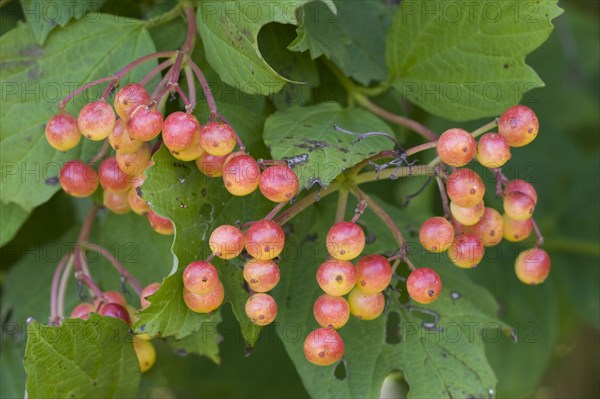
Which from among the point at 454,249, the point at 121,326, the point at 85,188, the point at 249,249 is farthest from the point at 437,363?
the point at 85,188

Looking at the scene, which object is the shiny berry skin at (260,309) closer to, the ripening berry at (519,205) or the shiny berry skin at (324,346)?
the shiny berry skin at (324,346)

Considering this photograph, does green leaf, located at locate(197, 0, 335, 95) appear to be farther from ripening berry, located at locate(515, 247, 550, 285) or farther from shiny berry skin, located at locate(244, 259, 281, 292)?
ripening berry, located at locate(515, 247, 550, 285)

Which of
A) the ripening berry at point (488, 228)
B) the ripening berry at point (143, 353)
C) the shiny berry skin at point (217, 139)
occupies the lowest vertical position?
the ripening berry at point (143, 353)

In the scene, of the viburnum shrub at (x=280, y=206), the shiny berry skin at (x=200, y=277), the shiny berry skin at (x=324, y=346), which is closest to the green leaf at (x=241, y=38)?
the viburnum shrub at (x=280, y=206)

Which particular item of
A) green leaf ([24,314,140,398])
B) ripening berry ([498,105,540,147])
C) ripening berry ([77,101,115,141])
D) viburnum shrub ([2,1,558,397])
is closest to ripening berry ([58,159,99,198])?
viburnum shrub ([2,1,558,397])

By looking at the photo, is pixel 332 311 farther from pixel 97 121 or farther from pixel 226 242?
pixel 97 121

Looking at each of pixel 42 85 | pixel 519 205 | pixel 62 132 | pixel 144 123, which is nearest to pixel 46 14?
pixel 42 85
